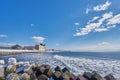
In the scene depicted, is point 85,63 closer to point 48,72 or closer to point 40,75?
point 48,72

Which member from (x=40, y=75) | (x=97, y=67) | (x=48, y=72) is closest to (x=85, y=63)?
(x=97, y=67)

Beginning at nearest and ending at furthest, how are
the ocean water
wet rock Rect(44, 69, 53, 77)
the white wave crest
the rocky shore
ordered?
1. the rocky shore
2. wet rock Rect(44, 69, 53, 77)
3. the white wave crest
4. the ocean water

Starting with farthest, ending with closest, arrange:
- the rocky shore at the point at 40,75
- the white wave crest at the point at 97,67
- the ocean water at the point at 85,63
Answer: the ocean water at the point at 85,63 < the white wave crest at the point at 97,67 < the rocky shore at the point at 40,75

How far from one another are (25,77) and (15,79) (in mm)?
445

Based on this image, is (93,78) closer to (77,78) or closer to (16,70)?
(77,78)

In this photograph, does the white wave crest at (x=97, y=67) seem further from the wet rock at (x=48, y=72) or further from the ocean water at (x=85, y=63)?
the wet rock at (x=48, y=72)

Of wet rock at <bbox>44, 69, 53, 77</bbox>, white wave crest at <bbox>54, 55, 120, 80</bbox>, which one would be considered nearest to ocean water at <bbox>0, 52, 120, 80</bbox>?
white wave crest at <bbox>54, 55, 120, 80</bbox>

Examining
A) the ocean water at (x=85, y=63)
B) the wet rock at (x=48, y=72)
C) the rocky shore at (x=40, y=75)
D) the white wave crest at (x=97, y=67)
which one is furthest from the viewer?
the ocean water at (x=85, y=63)

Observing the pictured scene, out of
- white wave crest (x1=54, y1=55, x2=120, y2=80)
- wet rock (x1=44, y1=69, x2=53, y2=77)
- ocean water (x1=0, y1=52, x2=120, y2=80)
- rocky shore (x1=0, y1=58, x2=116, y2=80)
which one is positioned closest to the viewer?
rocky shore (x1=0, y1=58, x2=116, y2=80)

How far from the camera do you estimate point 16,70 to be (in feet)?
32.9

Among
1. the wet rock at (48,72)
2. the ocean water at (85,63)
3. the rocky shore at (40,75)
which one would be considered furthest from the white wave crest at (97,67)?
the wet rock at (48,72)

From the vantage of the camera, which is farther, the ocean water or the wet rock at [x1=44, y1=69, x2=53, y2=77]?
the ocean water

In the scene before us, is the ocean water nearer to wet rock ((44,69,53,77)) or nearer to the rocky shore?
the rocky shore

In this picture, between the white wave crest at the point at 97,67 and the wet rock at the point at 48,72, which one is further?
the white wave crest at the point at 97,67
